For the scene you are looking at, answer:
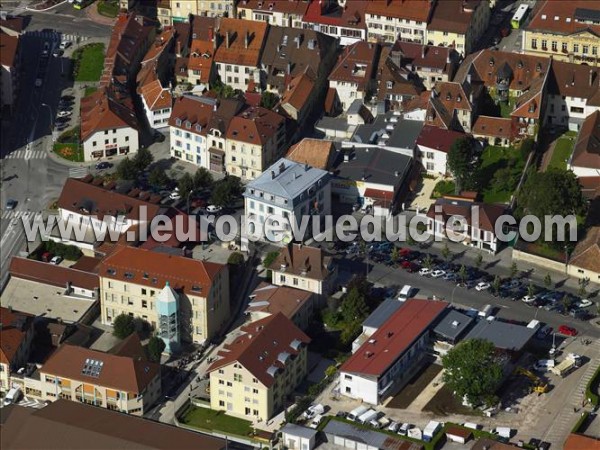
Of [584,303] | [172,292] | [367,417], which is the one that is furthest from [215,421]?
[584,303]

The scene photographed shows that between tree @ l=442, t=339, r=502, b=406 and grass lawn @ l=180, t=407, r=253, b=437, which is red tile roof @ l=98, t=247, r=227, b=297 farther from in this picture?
tree @ l=442, t=339, r=502, b=406

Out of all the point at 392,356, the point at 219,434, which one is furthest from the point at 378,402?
the point at 219,434

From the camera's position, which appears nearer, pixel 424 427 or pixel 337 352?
pixel 424 427

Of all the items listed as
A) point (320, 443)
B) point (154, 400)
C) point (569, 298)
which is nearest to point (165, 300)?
point (154, 400)

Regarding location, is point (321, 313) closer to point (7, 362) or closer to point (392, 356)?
point (392, 356)

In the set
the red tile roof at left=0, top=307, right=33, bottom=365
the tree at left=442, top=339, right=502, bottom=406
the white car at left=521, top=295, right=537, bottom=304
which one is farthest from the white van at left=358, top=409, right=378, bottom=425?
the red tile roof at left=0, top=307, right=33, bottom=365

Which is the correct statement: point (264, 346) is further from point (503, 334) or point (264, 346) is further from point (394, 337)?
point (503, 334)
